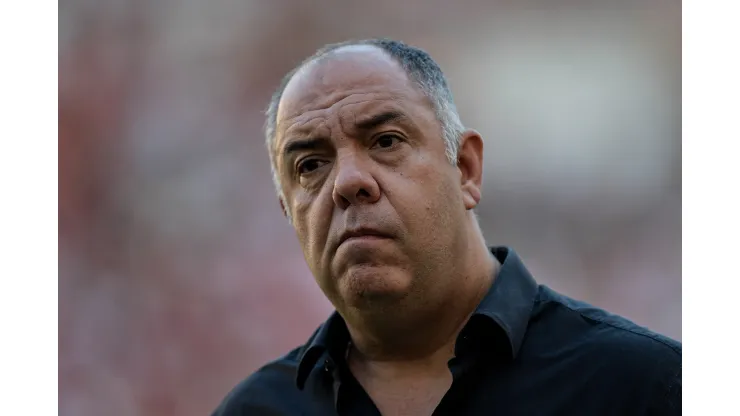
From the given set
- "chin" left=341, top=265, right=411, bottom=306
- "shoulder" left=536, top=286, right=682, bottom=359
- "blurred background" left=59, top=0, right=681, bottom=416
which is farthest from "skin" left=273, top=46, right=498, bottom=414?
"blurred background" left=59, top=0, right=681, bottom=416

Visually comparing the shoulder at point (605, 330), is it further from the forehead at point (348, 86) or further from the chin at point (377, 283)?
the forehead at point (348, 86)

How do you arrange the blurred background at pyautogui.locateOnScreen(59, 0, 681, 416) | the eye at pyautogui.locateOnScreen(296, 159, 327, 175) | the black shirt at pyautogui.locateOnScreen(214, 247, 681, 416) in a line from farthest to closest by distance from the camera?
the blurred background at pyautogui.locateOnScreen(59, 0, 681, 416) < the eye at pyautogui.locateOnScreen(296, 159, 327, 175) < the black shirt at pyautogui.locateOnScreen(214, 247, 681, 416)

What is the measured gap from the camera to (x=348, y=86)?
4.62ft

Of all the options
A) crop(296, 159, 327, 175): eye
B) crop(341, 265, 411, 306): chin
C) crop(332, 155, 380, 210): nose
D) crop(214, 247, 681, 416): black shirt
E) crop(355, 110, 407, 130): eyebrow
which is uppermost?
crop(355, 110, 407, 130): eyebrow

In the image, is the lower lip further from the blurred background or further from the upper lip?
the blurred background

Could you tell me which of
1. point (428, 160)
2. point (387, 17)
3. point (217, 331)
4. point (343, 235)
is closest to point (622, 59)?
point (387, 17)

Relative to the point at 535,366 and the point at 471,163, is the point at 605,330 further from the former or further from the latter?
the point at 471,163

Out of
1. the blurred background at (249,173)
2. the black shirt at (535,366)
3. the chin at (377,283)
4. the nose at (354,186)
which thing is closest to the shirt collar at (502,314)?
the black shirt at (535,366)

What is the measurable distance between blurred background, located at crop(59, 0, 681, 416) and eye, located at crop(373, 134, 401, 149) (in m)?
1.26

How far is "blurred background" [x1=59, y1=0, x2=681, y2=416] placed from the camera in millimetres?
2598

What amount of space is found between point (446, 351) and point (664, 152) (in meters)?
1.31

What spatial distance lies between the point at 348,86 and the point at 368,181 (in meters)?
0.20

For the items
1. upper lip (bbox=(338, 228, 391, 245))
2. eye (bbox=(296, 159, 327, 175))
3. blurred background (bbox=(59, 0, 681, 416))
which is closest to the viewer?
upper lip (bbox=(338, 228, 391, 245))

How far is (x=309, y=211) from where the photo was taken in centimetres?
141
